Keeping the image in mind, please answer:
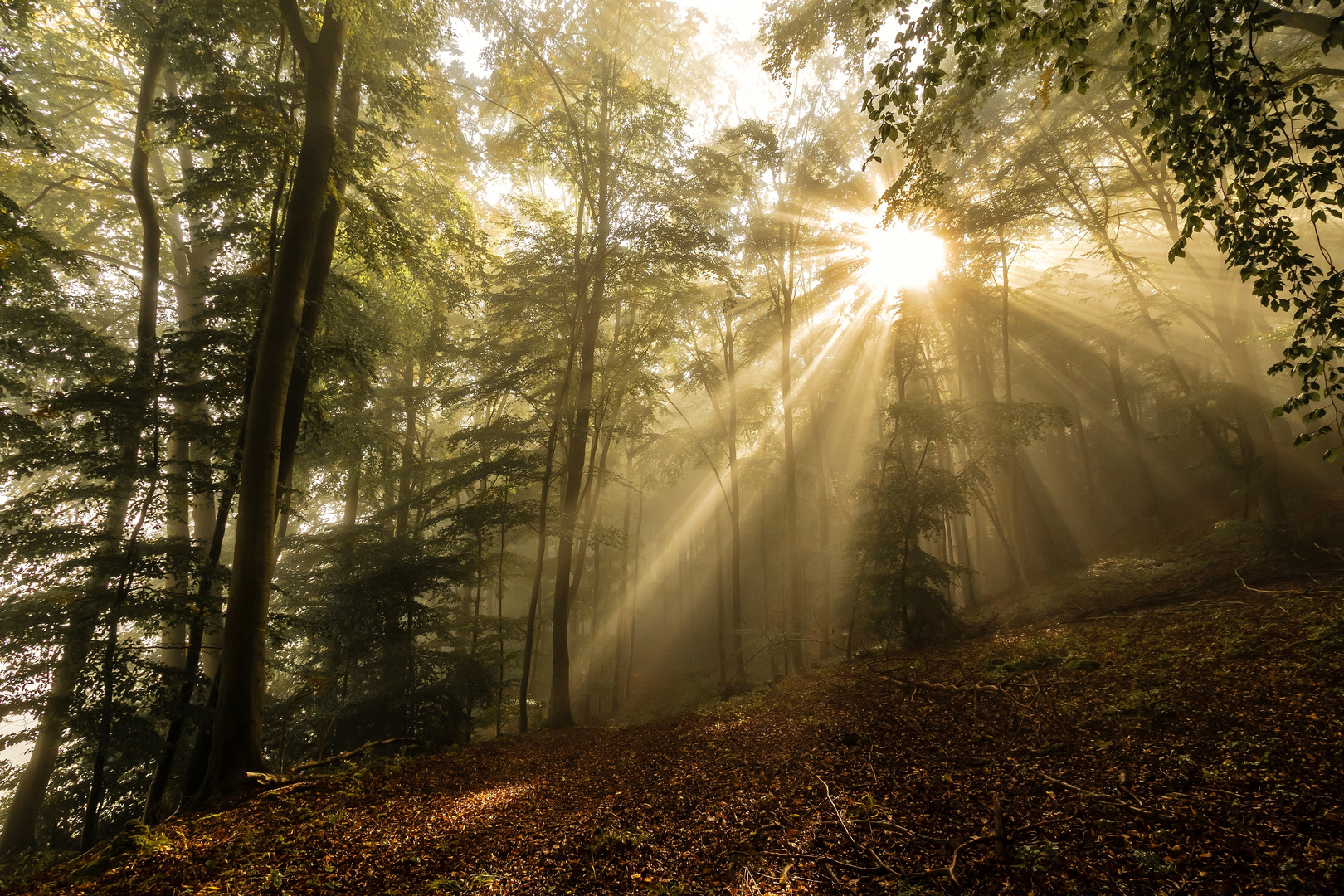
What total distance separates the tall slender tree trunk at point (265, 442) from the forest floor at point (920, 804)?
73 centimetres

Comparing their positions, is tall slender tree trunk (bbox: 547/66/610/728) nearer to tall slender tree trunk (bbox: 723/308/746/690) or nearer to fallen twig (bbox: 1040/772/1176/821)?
tall slender tree trunk (bbox: 723/308/746/690)

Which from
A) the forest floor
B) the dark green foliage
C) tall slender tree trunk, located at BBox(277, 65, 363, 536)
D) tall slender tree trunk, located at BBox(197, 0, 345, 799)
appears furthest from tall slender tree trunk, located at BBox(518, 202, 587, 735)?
the dark green foliage

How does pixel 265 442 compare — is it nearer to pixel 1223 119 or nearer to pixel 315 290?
pixel 315 290

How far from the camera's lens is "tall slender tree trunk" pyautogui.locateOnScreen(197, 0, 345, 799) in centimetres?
521

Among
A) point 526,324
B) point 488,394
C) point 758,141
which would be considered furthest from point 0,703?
point 758,141

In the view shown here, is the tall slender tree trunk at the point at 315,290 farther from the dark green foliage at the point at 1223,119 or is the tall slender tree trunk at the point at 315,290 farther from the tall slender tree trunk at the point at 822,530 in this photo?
the tall slender tree trunk at the point at 822,530

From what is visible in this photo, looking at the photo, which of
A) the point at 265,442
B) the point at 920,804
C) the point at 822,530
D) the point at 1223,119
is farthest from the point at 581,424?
the point at 822,530

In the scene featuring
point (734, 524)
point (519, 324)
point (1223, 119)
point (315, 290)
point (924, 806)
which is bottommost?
point (924, 806)

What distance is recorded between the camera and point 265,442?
5.67 meters

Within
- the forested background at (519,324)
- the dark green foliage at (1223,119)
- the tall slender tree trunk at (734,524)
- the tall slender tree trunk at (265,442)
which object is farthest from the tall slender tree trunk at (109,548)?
the tall slender tree trunk at (734,524)

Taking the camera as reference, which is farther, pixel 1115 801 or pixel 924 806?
pixel 924 806

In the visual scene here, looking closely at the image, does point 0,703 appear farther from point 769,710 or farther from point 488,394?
point 769,710

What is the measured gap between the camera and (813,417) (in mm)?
18641

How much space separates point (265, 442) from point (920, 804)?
22.2 feet
